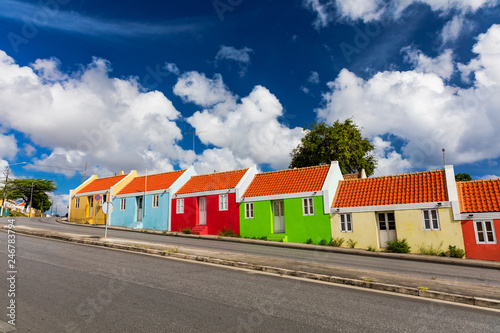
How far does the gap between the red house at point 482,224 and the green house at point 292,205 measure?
742 centimetres

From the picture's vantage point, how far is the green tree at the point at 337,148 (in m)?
36.0

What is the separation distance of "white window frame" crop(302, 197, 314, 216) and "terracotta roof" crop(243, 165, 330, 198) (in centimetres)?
68

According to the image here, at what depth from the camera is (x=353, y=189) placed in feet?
71.6

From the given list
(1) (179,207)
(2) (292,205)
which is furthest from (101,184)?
(2) (292,205)

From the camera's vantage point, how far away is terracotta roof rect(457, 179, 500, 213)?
16703 mm

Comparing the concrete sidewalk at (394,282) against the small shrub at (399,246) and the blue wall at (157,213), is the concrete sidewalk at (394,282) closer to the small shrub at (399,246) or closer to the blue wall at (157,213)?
the small shrub at (399,246)

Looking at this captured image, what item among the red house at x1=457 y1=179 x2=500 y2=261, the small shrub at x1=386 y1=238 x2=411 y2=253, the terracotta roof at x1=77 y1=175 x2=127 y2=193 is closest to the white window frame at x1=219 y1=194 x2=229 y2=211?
the small shrub at x1=386 y1=238 x2=411 y2=253

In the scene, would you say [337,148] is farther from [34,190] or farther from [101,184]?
[34,190]

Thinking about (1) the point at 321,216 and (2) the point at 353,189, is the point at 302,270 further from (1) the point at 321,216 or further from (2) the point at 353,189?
(2) the point at 353,189

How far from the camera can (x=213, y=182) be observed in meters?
27.5

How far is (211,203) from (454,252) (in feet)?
55.3

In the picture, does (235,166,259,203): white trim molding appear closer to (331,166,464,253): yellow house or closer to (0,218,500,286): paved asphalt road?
(331,166,464,253): yellow house

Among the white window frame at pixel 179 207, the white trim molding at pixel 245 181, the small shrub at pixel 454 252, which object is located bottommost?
the small shrub at pixel 454 252

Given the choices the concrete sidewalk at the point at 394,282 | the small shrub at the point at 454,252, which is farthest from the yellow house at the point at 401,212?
the concrete sidewalk at the point at 394,282
